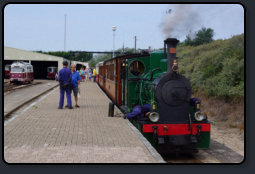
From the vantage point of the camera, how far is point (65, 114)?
11312mm

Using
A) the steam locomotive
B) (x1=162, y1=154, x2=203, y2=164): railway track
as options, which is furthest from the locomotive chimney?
(x1=162, y1=154, x2=203, y2=164): railway track

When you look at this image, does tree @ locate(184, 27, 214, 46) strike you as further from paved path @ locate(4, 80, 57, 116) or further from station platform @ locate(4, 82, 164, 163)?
station platform @ locate(4, 82, 164, 163)

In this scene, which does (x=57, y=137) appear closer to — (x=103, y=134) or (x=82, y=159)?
(x=103, y=134)

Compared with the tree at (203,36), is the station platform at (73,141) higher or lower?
lower

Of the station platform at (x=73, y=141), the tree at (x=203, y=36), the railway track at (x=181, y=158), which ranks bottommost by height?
the railway track at (x=181, y=158)

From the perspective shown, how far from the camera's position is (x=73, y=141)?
273 inches

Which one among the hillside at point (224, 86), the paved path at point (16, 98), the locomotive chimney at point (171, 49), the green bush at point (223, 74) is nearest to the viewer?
the locomotive chimney at point (171, 49)

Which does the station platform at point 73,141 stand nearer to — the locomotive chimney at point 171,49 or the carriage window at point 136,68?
the carriage window at point 136,68

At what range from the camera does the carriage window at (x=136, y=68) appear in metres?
10.1

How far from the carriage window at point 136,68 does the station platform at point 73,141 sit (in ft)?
5.34

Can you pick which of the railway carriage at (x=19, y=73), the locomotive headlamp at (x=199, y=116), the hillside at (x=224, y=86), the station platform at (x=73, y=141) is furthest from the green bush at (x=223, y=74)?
the railway carriage at (x=19, y=73)

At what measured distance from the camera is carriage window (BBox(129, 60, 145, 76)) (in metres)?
10.1

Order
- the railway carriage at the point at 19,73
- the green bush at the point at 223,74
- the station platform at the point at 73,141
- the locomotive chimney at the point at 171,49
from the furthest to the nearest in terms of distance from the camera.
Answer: the railway carriage at the point at 19,73
the green bush at the point at 223,74
the locomotive chimney at the point at 171,49
the station platform at the point at 73,141

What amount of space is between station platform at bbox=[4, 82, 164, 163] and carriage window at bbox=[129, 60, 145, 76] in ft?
5.34
